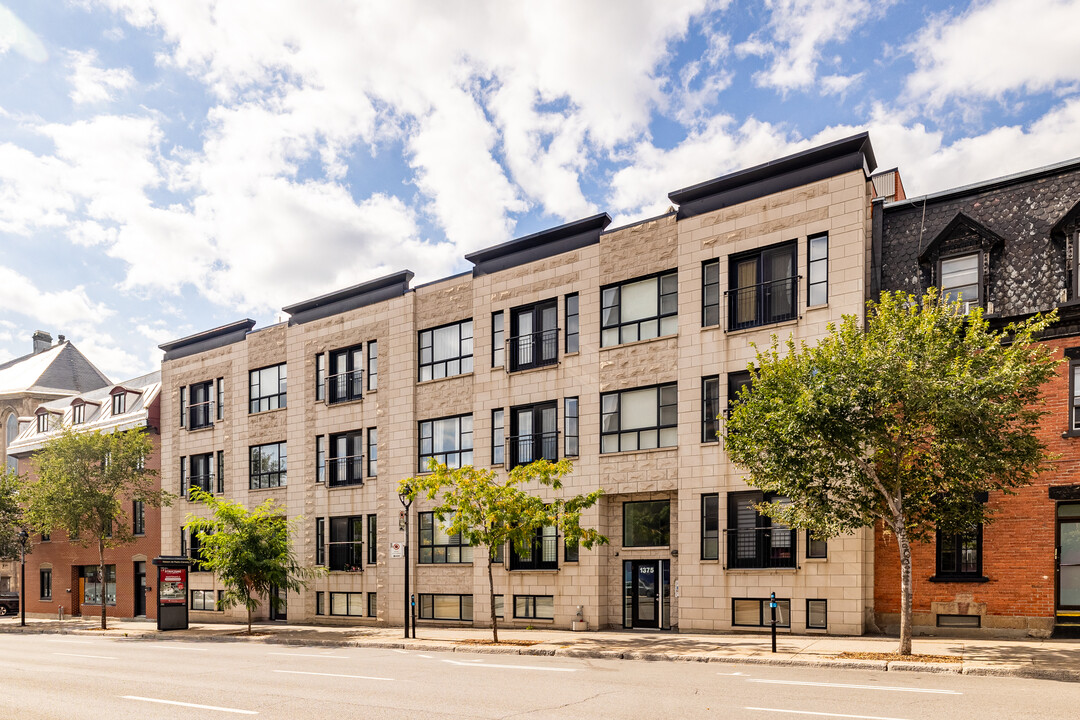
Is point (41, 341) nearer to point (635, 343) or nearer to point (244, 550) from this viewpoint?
point (244, 550)

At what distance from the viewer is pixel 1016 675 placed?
49.7 feet

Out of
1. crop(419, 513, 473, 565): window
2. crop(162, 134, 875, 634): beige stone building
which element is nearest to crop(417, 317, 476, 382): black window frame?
crop(162, 134, 875, 634): beige stone building

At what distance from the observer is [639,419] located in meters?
26.3

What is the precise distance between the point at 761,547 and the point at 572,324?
934 centimetres

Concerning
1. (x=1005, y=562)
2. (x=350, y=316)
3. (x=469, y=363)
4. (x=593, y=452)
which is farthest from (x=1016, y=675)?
(x=350, y=316)

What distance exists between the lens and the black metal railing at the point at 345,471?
34.0 meters

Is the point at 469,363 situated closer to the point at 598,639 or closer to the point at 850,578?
the point at 598,639

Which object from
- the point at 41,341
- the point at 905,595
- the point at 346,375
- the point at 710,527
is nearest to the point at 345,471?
the point at 346,375

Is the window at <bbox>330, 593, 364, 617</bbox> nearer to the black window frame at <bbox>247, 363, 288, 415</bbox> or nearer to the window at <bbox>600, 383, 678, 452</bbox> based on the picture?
the black window frame at <bbox>247, 363, 288, 415</bbox>

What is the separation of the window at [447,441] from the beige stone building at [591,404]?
80mm

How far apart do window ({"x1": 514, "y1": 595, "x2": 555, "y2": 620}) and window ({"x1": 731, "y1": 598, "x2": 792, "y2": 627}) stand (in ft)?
20.1

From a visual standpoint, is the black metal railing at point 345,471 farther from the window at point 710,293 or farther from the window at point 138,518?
the window at point 710,293

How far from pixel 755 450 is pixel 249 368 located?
2663cm

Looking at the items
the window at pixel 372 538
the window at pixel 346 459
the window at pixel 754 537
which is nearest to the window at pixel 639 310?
the window at pixel 754 537
